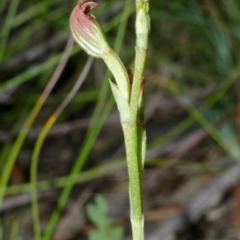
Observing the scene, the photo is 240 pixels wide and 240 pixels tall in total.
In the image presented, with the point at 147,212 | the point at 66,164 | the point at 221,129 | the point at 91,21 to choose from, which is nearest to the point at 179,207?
the point at 147,212

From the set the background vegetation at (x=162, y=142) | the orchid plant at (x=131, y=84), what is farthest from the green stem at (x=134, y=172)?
the background vegetation at (x=162, y=142)

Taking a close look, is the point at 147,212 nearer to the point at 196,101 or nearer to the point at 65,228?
the point at 65,228

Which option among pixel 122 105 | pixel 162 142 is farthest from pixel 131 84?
pixel 162 142

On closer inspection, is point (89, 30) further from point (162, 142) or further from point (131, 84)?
point (162, 142)

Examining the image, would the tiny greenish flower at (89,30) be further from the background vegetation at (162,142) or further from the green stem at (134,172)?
the background vegetation at (162,142)

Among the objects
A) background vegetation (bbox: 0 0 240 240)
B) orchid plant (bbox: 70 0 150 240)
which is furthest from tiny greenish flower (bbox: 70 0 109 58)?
background vegetation (bbox: 0 0 240 240)
